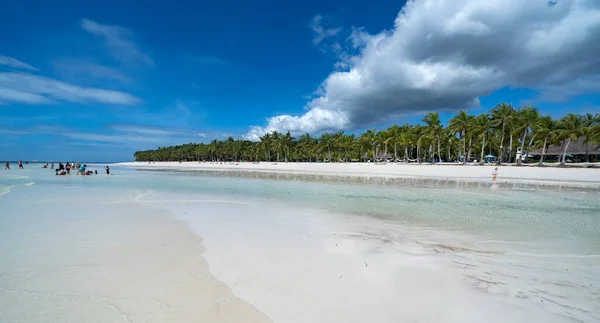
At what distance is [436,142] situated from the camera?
69.6m

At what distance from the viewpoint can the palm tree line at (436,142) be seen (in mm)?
43156

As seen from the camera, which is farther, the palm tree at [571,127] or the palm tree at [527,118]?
the palm tree at [527,118]

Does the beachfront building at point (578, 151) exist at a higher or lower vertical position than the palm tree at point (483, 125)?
lower

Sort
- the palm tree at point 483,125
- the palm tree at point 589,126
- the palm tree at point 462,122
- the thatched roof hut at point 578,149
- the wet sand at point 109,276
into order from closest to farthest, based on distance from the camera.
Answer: the wet sand at point 109,276 → the palm tree at point 589,126 → the palm tree at point 483,125 → the palm tree at point 462,122 → the thatched roof hut at point 578,149

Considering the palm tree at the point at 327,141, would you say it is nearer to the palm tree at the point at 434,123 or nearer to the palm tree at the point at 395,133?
the palm tree at the point at 395,133

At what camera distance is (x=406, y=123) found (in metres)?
68.3

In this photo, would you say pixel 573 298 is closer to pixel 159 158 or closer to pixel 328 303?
pixel 328 303

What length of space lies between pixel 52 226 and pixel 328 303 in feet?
25.7

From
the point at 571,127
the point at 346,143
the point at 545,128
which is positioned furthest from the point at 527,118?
the point at 346,143

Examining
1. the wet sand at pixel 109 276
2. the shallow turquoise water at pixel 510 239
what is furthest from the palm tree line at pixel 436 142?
the wet sand at pixel 109 276

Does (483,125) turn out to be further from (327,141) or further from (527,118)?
(327,141)

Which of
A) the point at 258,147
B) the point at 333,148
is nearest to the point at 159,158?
the point at 258,147

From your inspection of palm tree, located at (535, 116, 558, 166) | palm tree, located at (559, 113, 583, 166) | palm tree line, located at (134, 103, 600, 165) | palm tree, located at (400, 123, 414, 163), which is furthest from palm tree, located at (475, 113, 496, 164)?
palm tree, located at (400, 123, 414, 163)

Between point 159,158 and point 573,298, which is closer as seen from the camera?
point 573,298
